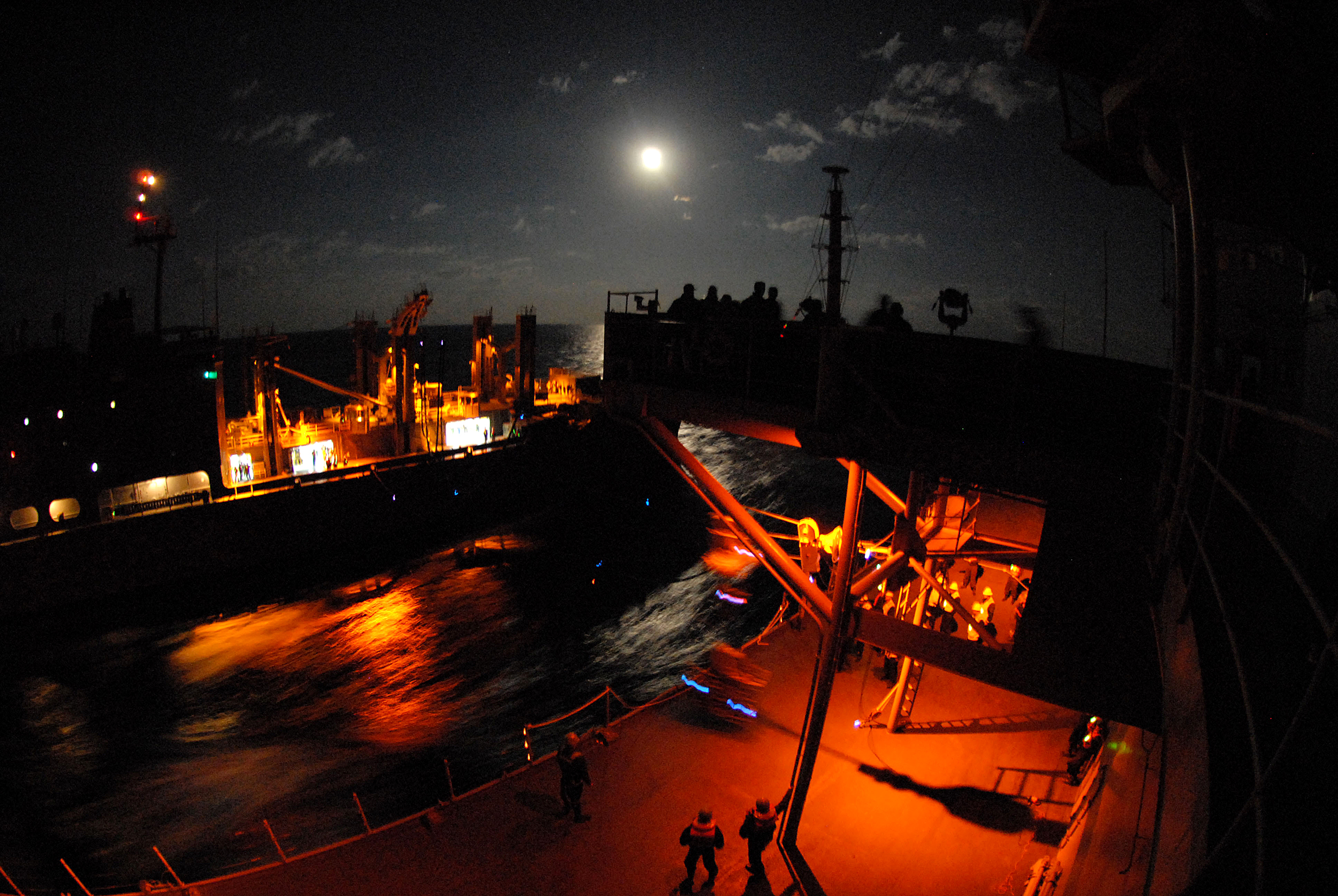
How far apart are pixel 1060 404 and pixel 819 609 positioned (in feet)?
12.7

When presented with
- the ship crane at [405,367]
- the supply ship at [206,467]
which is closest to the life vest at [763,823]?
the supply ship at [206,467]

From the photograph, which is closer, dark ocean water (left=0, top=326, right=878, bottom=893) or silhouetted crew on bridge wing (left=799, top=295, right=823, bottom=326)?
silhouetted crew on bridge wing (left=799, top=295, right=823, bottom=326)

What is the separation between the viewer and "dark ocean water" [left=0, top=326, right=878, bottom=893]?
14438 millimetres

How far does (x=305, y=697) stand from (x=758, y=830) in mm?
17468

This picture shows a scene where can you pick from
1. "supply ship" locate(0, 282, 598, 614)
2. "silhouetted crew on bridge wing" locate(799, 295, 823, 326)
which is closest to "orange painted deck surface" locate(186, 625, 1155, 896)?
"silhouetted crew on bridge wing" locate(799, 295, 823, 326)

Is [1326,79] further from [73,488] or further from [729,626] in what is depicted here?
[73,488]

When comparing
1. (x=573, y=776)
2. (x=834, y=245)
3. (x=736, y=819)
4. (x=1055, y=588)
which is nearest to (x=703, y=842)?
(x=736, y=819)

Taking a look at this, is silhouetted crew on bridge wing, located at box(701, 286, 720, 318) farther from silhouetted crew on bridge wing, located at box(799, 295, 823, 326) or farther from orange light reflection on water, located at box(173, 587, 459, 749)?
orange light reflection on water, located at box(173, 587, 459, 749)

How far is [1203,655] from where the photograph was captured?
3492 millimetres

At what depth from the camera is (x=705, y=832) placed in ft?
26.0

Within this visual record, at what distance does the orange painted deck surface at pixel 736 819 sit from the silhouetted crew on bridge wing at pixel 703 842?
474 mm

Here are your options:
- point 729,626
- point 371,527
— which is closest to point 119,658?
point 371,527

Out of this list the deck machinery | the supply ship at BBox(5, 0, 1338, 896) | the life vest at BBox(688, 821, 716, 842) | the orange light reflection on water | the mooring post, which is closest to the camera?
the supply ship at BBox(5, 0, 1338, 896)

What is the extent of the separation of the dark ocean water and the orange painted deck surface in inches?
146
